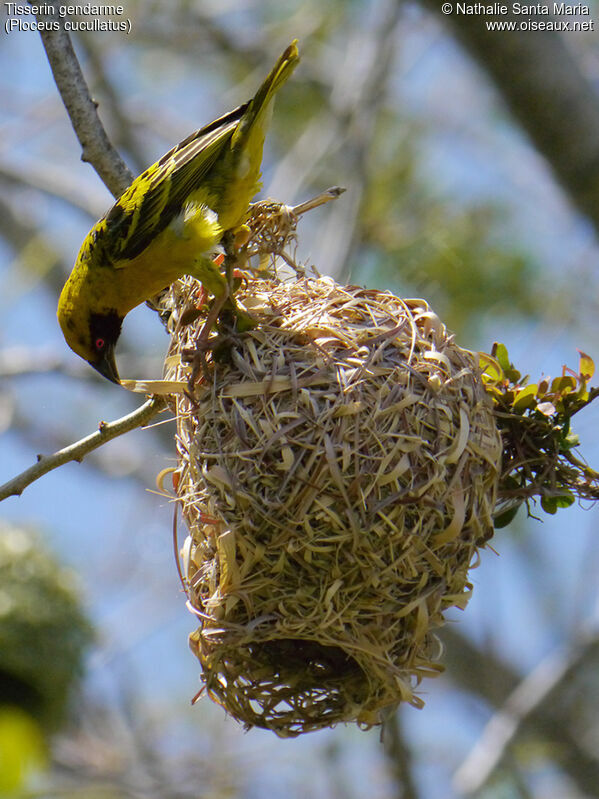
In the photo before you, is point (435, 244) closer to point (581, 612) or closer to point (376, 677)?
point (581, 612)

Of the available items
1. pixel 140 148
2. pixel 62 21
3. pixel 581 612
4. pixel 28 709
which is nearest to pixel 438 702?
pixel 581 612

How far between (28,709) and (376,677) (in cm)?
317

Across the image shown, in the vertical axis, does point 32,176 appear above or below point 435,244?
below

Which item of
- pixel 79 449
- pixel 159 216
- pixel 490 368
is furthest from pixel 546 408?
pixel 159 216

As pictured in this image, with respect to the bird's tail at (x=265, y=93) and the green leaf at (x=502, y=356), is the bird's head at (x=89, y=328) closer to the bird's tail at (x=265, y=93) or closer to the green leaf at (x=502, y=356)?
the bird's tail at (x=265, y=93)

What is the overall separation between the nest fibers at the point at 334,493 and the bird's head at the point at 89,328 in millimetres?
814

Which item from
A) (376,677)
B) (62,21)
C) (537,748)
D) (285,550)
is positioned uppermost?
(62,21)

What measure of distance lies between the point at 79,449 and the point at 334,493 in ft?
2.12

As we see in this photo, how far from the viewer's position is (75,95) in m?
2.71

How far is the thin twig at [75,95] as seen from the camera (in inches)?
106

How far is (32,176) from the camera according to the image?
599cm

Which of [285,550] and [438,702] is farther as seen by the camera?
[438,702]

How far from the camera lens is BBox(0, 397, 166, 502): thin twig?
6.95 ft

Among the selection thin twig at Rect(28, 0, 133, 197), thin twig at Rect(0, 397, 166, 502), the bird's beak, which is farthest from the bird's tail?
thin twig at Rect(0, 397, 166, 502)
